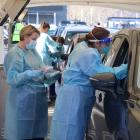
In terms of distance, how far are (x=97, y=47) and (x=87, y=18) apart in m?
43.6

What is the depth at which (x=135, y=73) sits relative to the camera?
3.70 metres

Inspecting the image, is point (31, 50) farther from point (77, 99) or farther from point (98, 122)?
point (98, 122)

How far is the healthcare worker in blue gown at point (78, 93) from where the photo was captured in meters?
4.76

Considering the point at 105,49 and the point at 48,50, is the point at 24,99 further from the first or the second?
the point at 48,50

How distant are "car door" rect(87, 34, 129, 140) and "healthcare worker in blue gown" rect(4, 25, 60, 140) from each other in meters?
1.32

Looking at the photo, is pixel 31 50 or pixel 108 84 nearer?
pixel 108 84

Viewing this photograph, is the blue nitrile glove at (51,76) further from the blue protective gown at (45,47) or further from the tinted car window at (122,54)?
the blue protective gown at (45,47)

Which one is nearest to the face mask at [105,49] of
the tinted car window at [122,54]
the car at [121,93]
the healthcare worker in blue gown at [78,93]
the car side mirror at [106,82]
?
the healthcare worker in blue gown at [78,93]

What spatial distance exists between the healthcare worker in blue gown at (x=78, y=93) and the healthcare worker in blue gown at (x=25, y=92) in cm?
96

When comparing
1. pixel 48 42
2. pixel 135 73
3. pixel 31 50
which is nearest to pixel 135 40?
pixel 135 73

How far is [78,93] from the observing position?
481 centimetres

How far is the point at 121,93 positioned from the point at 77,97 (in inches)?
42.5

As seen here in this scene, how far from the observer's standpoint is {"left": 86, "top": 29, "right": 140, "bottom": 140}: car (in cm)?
343

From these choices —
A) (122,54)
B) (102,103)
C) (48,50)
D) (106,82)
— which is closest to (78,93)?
(102,103)
